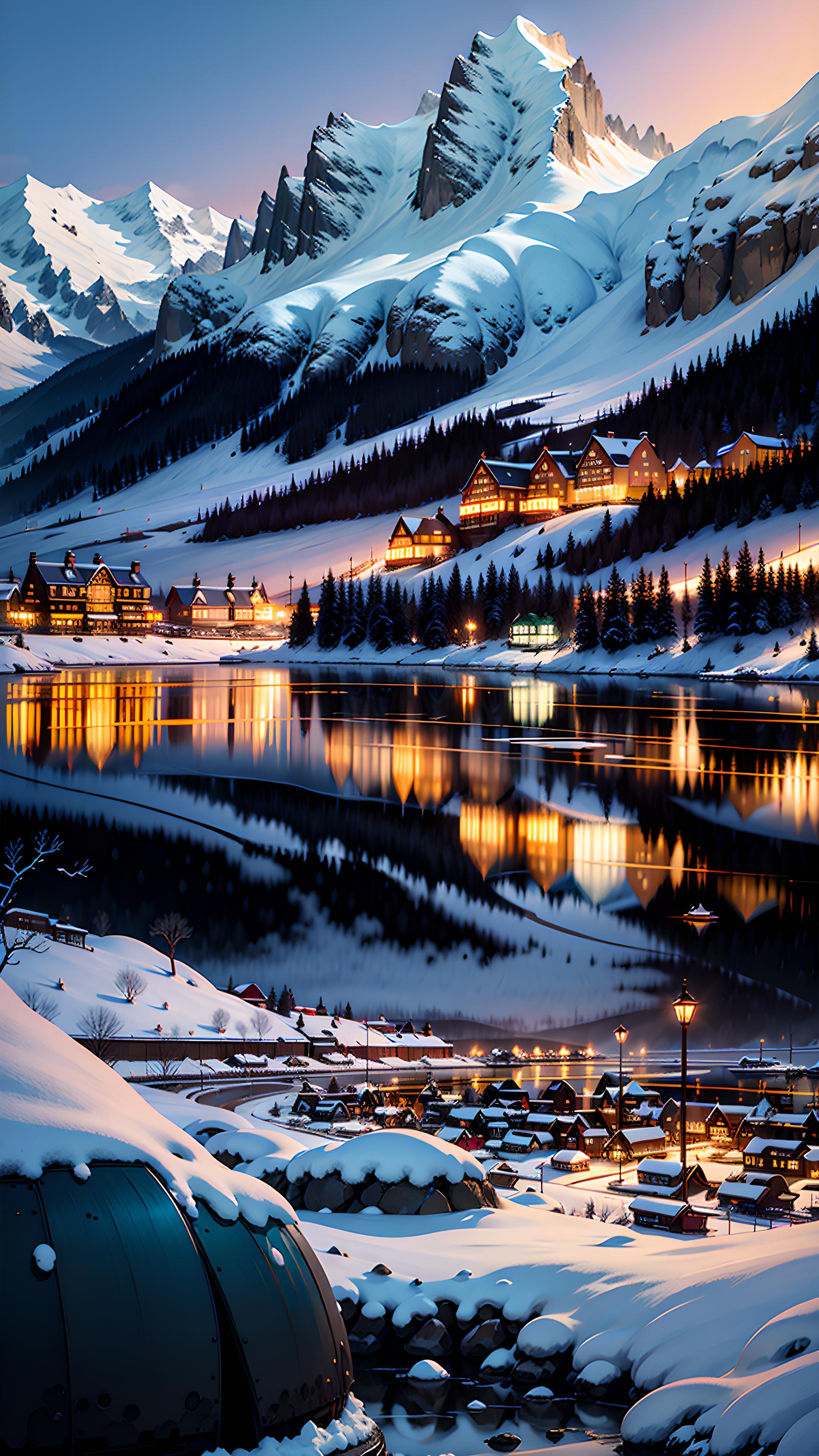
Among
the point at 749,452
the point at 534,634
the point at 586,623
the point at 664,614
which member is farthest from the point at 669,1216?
the point at 749,452

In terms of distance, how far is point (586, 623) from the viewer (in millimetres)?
145625

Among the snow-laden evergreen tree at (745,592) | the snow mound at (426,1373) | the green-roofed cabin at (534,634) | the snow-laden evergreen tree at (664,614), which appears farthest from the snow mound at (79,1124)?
the green-roofed cabin at (534,634)

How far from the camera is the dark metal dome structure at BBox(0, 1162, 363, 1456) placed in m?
6.58

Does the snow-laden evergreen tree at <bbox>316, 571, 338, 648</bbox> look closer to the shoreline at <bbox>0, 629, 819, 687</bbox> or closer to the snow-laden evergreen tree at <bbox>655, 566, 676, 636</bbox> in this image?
the shoreline at <bbox>0, 629, 819, 687</bbox>

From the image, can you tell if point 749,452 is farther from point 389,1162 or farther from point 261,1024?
point 389,1162

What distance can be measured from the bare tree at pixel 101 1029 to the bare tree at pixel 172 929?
6.85m

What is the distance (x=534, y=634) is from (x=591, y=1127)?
131 meters

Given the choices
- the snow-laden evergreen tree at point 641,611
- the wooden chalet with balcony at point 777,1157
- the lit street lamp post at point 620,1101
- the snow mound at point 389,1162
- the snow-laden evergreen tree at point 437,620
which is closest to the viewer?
the snow mound at point 389,1162

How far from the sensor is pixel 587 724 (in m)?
93.4

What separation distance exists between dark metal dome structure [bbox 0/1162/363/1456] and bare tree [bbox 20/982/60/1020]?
26.7 meters

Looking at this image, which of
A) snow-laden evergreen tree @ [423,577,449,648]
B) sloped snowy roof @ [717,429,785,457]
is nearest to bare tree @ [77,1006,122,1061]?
snow-laden evergreen tree @ [423,577,449,648]

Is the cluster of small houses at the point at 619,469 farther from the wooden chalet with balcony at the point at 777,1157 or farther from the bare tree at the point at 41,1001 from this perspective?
the wooden chalet with balcony at the point at 777,1157

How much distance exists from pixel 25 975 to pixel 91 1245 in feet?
100

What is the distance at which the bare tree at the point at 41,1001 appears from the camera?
3347 cm
